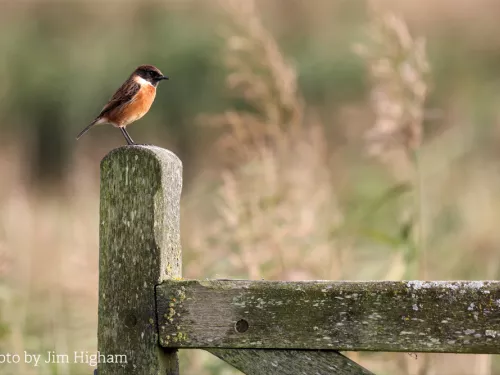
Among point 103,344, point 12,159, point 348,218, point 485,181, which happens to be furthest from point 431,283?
point 485,181

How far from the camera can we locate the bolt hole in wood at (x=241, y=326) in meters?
2.20

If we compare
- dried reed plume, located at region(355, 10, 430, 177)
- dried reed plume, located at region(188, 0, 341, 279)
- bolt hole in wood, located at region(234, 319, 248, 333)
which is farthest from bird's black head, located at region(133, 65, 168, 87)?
bolt hole in wood, located at region(234, 319, 248, 333)

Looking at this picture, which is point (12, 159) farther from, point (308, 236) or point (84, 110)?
point (308, 236)

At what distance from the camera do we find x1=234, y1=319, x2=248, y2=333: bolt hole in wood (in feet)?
7.22

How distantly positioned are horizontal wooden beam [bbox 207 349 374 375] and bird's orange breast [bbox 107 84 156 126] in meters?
1.63

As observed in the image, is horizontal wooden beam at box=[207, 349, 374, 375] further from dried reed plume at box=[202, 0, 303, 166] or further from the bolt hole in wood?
dried reed plume at box=[202, 0, 303, 166]

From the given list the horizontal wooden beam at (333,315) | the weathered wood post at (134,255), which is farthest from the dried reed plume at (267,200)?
the horizontal wooden beam at (333,315)

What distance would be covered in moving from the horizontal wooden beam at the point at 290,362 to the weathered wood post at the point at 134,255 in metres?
0.18

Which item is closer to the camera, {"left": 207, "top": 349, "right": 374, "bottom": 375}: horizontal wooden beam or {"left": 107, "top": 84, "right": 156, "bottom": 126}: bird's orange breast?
{"left": 207, "top": 349, "right": 374, "bottom": 375}: horizontal wooden beam

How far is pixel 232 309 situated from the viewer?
2.21 meters

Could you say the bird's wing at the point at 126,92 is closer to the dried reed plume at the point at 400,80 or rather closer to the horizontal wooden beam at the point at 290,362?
the dried reed plume at the point at 400,80

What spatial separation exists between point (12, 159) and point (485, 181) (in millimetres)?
3622

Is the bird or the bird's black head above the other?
the bird's black head

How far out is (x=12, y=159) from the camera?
6723 mm
